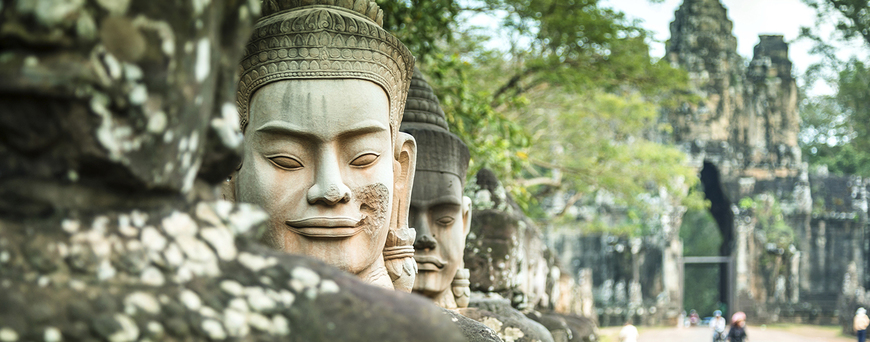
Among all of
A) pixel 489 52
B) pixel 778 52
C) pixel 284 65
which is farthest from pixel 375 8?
pixel 778 52

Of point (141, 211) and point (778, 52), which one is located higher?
point (778, 52)

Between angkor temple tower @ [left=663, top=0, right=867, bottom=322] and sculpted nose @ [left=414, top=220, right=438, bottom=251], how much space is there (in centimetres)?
1883

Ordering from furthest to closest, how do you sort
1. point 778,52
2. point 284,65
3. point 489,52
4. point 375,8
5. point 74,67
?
point 778,52
point 489,52
point 375,8
point 284,65
point 74,67

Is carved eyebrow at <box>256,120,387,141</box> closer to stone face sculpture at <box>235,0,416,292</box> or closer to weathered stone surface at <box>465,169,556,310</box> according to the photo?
stone face sculpture at <box>235,0,416,292</box>

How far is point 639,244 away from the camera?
20.8m

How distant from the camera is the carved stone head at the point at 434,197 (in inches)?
152

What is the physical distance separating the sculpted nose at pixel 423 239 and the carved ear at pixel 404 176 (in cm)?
64

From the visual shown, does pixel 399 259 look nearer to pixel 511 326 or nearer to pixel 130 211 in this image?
pixel 511 326

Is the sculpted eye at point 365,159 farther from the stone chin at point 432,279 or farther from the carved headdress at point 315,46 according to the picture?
the stone chin at point 432,279

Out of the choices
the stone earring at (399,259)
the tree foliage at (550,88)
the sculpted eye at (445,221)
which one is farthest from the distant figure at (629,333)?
the stone earring at (399,259)

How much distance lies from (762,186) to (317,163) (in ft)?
71.8

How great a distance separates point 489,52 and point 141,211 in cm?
1162

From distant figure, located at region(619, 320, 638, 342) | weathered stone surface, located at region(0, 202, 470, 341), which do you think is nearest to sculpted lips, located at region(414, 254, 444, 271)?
weathered stone surface, located at region(0, 202, 470, 341)

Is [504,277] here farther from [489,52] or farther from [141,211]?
[489,52]
